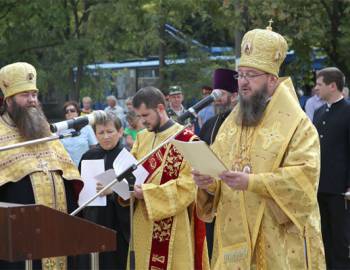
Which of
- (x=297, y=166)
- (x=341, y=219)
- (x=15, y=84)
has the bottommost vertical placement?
(x=341, y=219)

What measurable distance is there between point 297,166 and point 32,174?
7.00 feet

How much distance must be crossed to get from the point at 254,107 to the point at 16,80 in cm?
203

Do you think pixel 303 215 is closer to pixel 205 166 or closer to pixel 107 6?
pixel 205 166

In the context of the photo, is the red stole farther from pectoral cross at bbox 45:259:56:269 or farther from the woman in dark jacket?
pectoral cross at bbox 45:259:56:269

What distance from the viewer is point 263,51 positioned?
18.0 ft

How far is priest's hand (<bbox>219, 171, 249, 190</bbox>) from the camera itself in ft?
16.7

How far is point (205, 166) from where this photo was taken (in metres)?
5.14

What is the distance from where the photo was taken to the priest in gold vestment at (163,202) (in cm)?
678

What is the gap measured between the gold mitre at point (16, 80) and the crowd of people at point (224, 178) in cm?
1

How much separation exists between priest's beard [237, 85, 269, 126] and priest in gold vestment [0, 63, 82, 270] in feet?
5.54

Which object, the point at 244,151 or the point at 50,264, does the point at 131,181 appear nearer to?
the point at 50,264

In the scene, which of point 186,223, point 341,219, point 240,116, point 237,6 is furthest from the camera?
point 237,6

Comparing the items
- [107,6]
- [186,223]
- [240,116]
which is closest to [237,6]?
[107,6]

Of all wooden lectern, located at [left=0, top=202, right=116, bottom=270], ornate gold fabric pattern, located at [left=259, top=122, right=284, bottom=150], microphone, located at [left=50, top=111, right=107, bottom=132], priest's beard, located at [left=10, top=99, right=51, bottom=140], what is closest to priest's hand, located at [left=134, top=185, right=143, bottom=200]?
priest's beard, located at [left=10, top=99, right=51, bottom=140]
